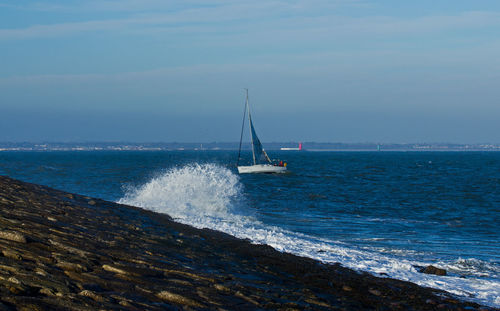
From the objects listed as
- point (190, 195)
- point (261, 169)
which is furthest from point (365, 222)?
point (261, 169)

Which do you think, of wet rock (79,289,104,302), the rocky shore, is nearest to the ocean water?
the rocky shore

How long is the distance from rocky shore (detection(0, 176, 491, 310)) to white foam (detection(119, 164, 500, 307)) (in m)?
0.84

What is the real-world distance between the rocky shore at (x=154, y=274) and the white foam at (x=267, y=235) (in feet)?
2.75

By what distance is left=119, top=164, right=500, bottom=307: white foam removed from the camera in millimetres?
11188

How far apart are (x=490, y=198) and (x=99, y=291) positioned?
1305 inches

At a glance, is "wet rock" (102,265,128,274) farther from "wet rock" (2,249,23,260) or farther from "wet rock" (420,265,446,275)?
"wet rock" (420,265,446,275)

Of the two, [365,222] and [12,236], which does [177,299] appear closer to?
[12,236]

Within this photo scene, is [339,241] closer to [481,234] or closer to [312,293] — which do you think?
[481,234]

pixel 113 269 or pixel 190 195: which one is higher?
pixel 113 269

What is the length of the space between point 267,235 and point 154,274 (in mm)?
8412

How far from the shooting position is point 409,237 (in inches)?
731

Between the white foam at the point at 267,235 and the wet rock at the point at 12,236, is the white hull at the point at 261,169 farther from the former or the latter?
the wet rock at the point at 12,236

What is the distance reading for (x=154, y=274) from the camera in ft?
27.3

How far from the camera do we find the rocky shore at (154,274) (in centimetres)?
657
